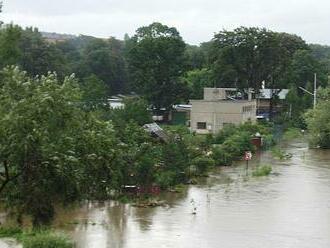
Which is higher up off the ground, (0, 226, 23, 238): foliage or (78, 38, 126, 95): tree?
(78, 38, 126, 95): tree

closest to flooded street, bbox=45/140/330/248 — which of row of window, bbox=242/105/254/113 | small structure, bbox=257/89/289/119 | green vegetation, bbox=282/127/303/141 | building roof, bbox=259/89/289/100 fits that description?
green vegetation, bbox=282/127/303/141

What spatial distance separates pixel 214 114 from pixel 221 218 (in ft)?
97.4

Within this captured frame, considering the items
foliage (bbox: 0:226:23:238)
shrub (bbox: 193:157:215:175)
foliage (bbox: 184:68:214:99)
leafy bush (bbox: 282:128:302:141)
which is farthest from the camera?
foliage (bbox: 184:68:214:99)

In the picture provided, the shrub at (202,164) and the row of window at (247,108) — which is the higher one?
the row of window at (247,108)

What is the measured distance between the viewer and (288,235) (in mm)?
20875

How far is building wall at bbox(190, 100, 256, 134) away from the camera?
52.7 m

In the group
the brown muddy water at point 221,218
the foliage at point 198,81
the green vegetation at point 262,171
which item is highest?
the foliage at point 198,81

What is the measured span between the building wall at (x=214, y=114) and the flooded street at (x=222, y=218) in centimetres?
1996

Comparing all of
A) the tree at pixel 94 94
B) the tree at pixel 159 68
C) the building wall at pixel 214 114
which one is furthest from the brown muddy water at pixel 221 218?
the tree at pixel 159 68

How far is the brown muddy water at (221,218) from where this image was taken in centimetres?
1991

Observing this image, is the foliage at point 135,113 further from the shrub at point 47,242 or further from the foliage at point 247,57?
the shrub at point 47,242

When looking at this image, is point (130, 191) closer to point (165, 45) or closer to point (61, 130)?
point (61, 130)

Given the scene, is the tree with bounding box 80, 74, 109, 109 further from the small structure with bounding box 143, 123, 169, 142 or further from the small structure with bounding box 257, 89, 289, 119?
the small structure with bounding box 257, 89, 289, 119

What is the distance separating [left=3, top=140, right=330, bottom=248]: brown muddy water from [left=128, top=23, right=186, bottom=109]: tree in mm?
27722
